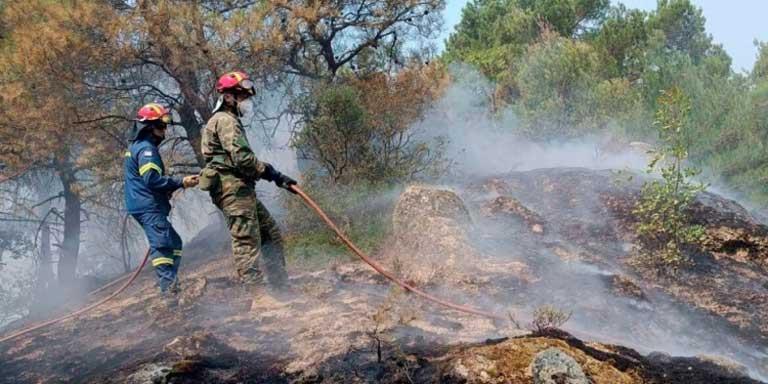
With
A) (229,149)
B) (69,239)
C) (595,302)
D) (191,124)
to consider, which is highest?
(191,124)

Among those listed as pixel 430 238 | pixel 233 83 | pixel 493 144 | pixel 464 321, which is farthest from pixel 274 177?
pixel 493 144

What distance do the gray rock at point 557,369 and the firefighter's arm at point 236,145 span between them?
303 cm

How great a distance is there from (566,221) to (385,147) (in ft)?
9.75

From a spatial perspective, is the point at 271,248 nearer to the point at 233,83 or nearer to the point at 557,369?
the point at 233,83

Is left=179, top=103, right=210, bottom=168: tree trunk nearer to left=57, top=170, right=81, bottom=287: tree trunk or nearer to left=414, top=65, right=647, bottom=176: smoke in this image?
left=57, top=170, right=81, bottom=287: tree trunk

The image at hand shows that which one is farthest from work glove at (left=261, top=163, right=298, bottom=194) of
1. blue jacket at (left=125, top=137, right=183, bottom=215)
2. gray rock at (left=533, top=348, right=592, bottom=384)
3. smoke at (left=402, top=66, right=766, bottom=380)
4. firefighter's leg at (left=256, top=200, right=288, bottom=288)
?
gray rock at (left=533, top=348, right=592, bottom=384)

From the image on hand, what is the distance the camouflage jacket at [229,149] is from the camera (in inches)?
201

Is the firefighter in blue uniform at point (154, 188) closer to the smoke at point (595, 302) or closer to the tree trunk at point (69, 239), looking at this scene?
the smoke at point (595, 302)

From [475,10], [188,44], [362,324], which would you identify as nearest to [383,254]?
[362,324]

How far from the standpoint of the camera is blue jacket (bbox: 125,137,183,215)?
17.8ft

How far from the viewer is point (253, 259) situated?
17.5ft

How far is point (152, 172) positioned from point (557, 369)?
13.1ft

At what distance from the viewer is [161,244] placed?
5.56 m

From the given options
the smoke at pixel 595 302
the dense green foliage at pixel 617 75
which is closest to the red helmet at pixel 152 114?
the smoke at pixel 595 302
